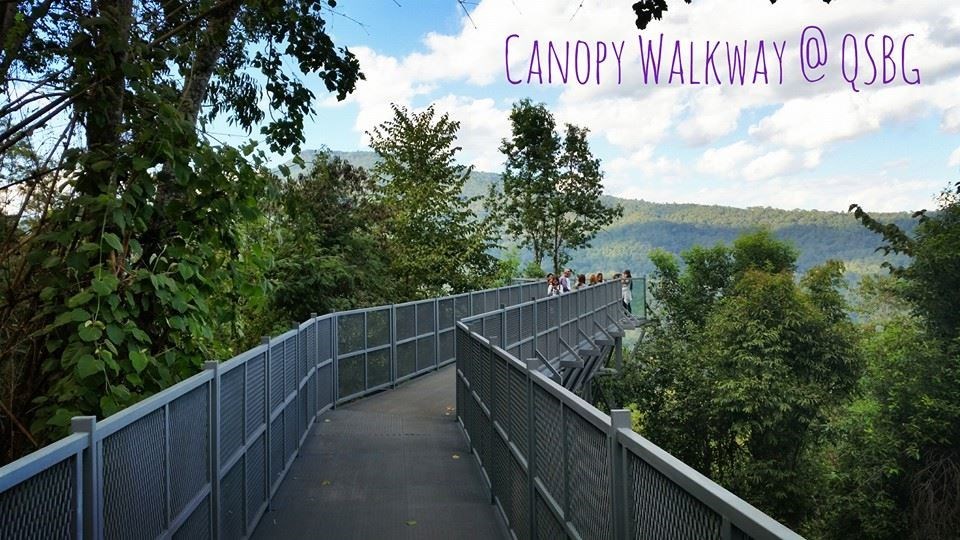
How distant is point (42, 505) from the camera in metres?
2.95

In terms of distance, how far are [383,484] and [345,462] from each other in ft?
4.05

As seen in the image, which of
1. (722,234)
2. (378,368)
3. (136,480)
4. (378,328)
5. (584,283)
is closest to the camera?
(136,480)

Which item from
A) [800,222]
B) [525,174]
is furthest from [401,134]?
[800,222]

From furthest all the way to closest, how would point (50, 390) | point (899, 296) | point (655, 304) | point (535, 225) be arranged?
point (655, 304) → point (535, 225) → point (899, 296) → point (50, 390)

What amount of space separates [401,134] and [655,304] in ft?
106

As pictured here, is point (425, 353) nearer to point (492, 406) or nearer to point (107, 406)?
point (492, 406)

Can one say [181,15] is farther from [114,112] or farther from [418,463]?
[418,463]

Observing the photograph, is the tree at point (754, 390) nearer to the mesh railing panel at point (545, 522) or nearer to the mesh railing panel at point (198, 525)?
the mesh railing panel at point (545, 522)

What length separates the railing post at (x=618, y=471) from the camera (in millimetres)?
3578

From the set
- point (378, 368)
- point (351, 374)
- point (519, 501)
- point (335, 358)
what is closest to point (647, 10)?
point (519, 501)

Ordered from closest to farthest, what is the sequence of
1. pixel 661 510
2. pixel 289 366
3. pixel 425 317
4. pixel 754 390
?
pixel 661 510 < pixel 289 366 < pixel 425 317 < pixel 754 390

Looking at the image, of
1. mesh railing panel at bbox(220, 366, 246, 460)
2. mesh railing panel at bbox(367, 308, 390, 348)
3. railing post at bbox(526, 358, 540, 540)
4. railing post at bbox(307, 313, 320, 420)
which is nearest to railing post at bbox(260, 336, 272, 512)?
mesh railing panel at bbox(220, 366, 246, 460)

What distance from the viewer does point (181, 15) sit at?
8.88 m

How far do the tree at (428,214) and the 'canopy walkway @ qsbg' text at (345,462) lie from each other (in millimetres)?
16366
